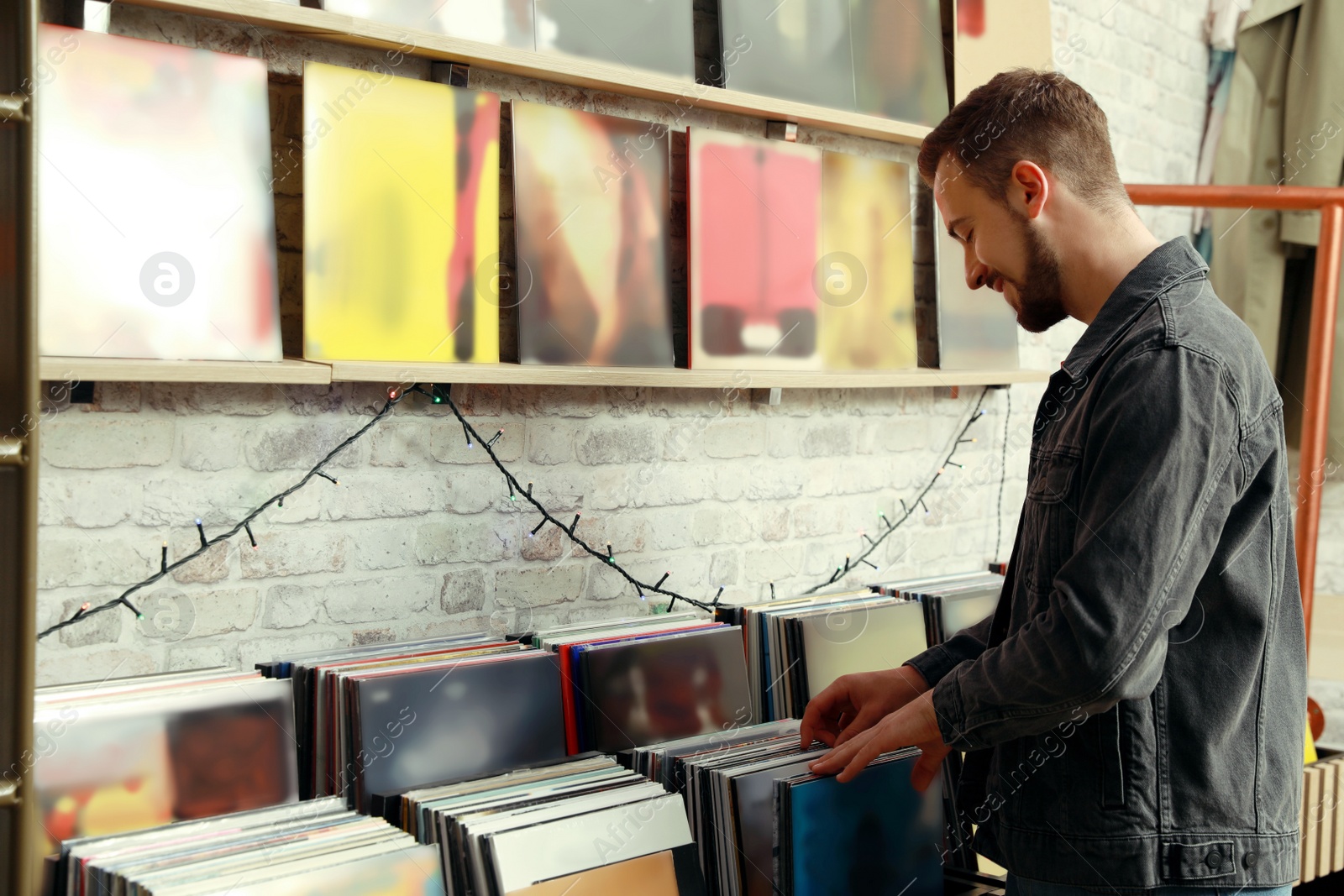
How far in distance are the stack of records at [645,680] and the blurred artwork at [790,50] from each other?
3.42ft

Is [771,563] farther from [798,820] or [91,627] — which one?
[91,627]

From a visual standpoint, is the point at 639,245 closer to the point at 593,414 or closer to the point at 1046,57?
the point at 593,414

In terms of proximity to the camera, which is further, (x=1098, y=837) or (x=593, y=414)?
(x=593, y=414)

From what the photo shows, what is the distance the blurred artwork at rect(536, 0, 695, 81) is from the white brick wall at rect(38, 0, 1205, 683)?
10cm

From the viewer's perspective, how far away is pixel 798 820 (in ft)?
4.70

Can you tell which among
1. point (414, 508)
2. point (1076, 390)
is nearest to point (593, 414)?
point (414, 508)

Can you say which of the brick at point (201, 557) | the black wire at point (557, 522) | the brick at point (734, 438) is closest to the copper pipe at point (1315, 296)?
the brick at point (734, 438)

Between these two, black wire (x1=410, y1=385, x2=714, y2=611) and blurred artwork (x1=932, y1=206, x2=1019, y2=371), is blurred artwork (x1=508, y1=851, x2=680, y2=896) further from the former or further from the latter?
blurred artwork (x1=932, y1=206, x2=1019, y2=371)

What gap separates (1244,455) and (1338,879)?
6.61 feet

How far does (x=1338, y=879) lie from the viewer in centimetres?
263

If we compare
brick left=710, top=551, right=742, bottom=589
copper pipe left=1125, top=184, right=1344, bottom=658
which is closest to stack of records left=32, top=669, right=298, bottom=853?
brick left=710, top=551, right=742, bottom=589

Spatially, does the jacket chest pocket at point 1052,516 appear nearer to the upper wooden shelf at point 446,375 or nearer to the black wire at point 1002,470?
the upper wooden shelf at point 446,375

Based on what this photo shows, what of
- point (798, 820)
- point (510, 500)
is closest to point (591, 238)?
point (510, 500)

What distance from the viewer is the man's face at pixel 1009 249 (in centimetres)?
134
